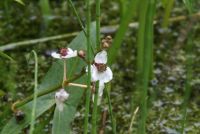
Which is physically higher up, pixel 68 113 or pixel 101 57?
pixel 101 57

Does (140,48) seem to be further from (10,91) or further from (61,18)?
(61,18)

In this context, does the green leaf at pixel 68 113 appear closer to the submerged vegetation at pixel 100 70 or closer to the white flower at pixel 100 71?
the submerged vegetation at pixel 100 70

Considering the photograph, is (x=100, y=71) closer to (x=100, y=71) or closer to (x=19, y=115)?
(x=100, y=71)

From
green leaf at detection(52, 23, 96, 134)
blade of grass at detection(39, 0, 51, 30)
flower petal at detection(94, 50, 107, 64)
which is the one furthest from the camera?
blade of grass at detection(39, 0, 51, 30)

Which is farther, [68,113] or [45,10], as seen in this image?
[45,10]

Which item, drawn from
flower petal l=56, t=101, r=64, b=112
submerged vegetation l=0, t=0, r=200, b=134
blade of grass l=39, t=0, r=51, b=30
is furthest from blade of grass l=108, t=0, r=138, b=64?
blade of grass l=39, t=0, r=51, b=30

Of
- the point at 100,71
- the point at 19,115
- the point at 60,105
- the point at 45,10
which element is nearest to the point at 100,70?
the point at 100,71

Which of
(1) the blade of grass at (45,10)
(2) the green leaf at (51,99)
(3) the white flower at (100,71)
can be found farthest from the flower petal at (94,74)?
(1) the blade of grass at (45,10)

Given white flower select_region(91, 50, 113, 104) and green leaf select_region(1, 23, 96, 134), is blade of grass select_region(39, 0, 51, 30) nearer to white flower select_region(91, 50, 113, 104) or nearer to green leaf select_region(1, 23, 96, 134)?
green leaf select_region(1, 23, 96, 134)
